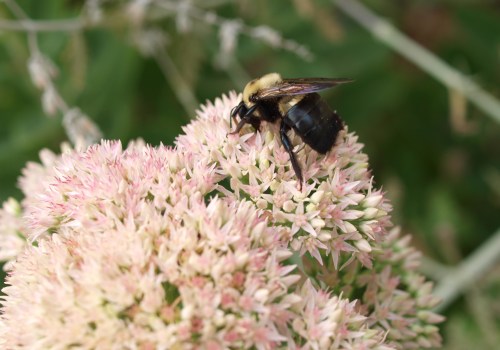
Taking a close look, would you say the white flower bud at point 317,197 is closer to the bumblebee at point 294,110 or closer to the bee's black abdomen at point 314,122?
the bumblebee at point 294,110

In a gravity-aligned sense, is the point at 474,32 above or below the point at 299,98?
above

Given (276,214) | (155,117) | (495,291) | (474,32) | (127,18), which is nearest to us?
(276,214)

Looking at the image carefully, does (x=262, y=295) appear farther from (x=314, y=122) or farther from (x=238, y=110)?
(x=238, y=110)

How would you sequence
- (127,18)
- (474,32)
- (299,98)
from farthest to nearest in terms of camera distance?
(474,32) → (127,18) → (299,98)

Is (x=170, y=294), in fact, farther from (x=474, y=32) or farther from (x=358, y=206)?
(x=474, y=32)

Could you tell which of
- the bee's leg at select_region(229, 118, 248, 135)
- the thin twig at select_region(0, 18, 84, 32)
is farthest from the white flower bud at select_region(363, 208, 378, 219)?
the thin twig at select_region(0, 18, 84, 32)

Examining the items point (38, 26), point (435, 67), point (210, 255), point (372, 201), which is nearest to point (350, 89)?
point (435, 67)

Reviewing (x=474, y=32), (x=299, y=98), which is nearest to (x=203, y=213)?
(x=299, y=98)
